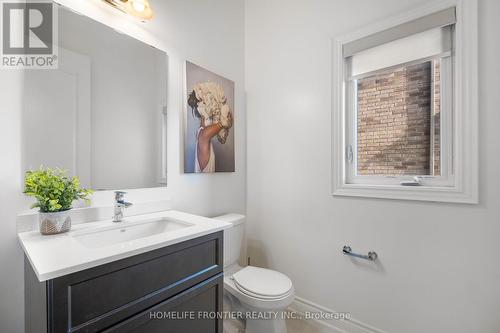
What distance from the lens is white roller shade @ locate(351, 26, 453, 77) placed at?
1282 mm

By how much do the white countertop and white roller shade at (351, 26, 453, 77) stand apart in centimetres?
140

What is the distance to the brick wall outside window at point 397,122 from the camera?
1.40 m

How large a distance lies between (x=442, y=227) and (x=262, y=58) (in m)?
1.77

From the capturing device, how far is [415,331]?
1.33 m

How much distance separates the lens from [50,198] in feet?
2.93

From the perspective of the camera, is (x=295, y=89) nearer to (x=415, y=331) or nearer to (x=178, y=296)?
(x=178, y=296)

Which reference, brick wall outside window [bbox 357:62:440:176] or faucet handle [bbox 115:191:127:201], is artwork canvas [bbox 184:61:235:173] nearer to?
faucet handle [bbox 115:191:127:201]

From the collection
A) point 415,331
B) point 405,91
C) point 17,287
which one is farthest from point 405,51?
point 17,287

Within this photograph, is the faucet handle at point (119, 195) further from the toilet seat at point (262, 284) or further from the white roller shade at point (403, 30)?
the white roller shade at point (403, 30)

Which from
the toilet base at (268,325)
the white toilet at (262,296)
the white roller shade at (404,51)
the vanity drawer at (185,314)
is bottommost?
the toilet base at (268,325)

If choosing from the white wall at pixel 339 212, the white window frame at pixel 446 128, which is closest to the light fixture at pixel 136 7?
the white wall at pixel 339 212

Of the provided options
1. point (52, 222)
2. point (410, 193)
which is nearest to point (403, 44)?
point (410, 193)

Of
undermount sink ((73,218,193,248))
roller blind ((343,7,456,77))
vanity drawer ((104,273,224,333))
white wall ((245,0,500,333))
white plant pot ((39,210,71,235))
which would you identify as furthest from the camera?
roller blind ((343,7,456,77))

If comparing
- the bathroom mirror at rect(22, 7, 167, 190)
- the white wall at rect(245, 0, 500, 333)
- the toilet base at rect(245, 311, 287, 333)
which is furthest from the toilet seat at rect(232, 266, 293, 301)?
the bathroom mirror at rect(22, 7, 167, 190)
